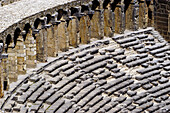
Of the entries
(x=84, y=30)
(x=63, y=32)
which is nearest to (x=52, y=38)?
(x=63, y=32)

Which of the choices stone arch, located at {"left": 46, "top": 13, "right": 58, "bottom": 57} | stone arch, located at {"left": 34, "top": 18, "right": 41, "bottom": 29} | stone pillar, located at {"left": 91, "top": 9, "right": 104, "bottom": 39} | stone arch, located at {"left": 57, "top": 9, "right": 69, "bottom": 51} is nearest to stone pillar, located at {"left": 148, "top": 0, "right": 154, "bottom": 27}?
stone pillar, located at {"left": 91, "top": 9, "right": 104, "bottom": 39}

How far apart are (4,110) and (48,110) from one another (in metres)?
2.62

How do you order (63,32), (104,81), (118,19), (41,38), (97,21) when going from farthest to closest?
1. (118,19)
2. (97,21)
3. (63,32)
4. (104,81)
5. (41,38)

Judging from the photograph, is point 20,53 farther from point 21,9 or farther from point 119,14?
point 119,14

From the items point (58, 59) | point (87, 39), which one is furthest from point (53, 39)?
point (87, 39)

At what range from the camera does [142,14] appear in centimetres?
4022

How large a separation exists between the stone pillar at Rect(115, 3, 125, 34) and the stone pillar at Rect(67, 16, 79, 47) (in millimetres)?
4501

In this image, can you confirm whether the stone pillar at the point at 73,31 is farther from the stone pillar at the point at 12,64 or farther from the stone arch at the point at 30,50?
the stone pillar at the point at 12,64

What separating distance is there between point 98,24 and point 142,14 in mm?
4594

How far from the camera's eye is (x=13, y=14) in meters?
30.0

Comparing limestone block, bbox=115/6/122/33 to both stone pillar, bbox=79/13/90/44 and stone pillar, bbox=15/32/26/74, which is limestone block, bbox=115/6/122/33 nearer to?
stone pillar, bbox=79/13/90/44

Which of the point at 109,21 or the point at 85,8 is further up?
the point at 85,8

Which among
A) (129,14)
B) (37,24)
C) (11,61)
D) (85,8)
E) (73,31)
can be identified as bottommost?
(11,61)

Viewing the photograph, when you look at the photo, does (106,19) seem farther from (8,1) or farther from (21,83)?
(21,83)
